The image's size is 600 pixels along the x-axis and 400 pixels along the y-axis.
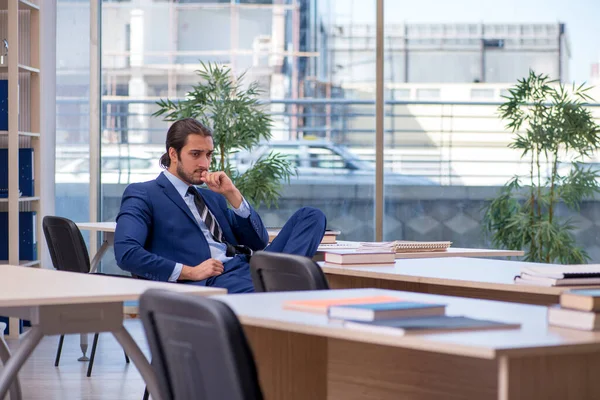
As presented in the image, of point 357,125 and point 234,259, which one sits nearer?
point 234,259

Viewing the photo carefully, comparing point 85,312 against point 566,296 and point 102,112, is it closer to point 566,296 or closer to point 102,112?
point 566,296

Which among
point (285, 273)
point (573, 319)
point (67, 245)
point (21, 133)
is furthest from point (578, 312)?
point (21, 133)

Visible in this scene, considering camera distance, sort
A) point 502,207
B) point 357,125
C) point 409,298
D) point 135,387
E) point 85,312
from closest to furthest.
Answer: point 409,298 < point 85,312 < point 135,387 < point 502,207 < point 357,125

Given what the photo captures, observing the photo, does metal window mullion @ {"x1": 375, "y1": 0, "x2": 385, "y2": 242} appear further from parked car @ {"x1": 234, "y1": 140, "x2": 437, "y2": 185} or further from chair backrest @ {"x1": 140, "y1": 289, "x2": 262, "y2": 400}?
chair backrest @ {"x1": 140, "y1": 289, "x2": 262, "y2": 400}

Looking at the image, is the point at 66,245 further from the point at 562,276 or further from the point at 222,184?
the point at 562,276

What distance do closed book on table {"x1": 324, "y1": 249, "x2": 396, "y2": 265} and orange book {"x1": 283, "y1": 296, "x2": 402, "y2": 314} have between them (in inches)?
47.5

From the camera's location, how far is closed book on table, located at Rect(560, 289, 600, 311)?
2.04 m

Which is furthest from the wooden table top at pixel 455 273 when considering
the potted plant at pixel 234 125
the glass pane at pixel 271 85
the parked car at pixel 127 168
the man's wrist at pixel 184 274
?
the parked car at pixel 127 168

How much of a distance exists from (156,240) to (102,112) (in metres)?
4.10

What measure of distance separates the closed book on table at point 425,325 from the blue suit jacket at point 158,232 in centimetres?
208

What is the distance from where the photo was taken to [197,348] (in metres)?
1.84

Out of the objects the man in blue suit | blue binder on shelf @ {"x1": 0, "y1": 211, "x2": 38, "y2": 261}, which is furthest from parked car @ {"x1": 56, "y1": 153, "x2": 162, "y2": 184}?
the man in blue suit

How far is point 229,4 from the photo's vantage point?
8.05 meters

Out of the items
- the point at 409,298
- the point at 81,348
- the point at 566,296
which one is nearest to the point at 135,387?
the point at 81,348
